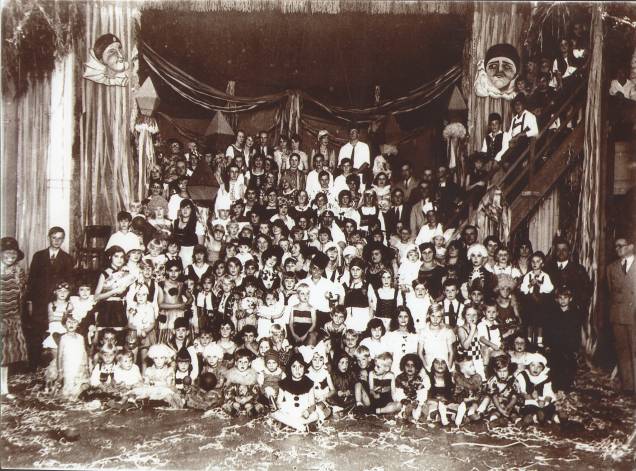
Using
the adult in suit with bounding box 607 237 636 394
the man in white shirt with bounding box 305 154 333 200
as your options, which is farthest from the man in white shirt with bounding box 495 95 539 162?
the man in white shirt with bounding box 305 154 333 200

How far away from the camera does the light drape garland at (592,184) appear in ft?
13.6

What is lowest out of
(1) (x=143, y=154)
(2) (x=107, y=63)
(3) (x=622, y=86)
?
(1) (x=143, y=154)

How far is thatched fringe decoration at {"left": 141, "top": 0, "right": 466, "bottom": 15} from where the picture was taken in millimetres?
4215

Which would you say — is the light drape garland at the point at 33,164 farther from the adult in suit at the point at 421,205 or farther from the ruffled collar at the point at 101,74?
the adult in suit at the point at 421,205

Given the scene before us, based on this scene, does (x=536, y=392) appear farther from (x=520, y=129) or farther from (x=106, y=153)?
(x=106, y=153)

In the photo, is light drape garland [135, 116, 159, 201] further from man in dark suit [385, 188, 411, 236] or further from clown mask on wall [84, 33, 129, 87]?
man in dark suit [385, 188, 411, 236]

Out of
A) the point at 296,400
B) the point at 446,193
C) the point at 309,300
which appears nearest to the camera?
the point at 296,400

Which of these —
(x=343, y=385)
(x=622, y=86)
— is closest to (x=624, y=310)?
(x=622, y=86)

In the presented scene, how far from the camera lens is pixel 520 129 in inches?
172

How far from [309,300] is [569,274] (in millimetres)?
2033

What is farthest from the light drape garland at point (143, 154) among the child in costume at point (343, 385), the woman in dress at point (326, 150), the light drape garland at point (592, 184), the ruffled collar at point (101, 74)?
the light drape garland at point (592, 184)

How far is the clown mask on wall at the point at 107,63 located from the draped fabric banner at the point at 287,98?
0.20m

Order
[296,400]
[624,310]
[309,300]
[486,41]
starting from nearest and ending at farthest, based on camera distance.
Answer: [296,400]
[624,310]
[309,300]
[486,41]

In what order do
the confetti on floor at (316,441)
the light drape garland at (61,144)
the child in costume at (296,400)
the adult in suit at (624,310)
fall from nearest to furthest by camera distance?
the confetti on floor at (316,441), the child in costume at (296,400), the adult in suit at (624,310), the light drape garland at (61,144)
